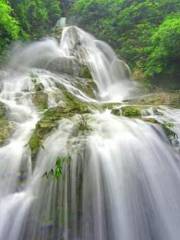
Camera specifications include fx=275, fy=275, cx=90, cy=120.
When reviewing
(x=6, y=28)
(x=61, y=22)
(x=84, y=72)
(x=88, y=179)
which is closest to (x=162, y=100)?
(x=84, y=72)

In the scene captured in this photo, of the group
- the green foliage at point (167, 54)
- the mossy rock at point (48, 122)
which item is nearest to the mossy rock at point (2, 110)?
the mossy rock at point (48, 122)

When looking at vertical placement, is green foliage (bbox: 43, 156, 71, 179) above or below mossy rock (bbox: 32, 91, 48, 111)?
below

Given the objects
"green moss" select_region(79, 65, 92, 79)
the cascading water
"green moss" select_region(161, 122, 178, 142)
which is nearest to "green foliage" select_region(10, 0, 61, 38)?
"green moss" select_region(79, 65, 92, 79)

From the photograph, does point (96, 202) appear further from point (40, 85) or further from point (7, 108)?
point (40, 85)

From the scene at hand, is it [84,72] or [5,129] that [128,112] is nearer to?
[5,129]

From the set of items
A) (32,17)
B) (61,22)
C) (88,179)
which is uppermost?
(61,22)

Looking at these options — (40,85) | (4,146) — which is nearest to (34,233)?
(4,146)

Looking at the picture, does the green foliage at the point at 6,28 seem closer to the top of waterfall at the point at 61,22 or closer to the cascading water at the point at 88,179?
the cascading water at the point at 88,179

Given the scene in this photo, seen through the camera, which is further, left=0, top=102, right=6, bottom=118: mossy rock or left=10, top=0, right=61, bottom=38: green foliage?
left=10, top=0, right=61, bottom=38: green foliage

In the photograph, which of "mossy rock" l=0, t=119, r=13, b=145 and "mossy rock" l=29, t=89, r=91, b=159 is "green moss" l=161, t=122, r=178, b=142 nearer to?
"mossy rock" l=29, t=89, r=91, b=159

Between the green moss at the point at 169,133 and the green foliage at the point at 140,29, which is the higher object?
the green foliage at the point at 140,29

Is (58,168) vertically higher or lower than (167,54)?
lower

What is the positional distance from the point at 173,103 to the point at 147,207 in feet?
17.1

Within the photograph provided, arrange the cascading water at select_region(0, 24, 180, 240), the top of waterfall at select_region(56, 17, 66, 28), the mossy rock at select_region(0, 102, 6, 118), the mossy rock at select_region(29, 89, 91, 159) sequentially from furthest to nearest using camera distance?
the top of waterfall at select_region(56, 17, 66, 28)
the mossy rock at select_region(0, 102, 6, 118)
the mossy rock at select_region(29, 89, 91, 159)
the cascading water at select_region(0, 24, 180, 240)
